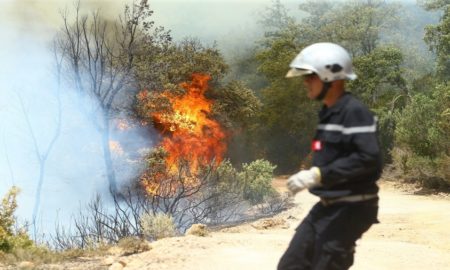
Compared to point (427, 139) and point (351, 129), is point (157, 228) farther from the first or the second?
point (427, 139)

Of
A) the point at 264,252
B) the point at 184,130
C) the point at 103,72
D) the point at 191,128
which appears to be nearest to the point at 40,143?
the point at 103,72

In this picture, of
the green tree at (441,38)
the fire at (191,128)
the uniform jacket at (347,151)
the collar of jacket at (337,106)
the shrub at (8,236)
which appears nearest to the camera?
the uniform jacket at (347,151)

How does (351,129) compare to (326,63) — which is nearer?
(351,129)

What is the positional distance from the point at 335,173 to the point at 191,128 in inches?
676

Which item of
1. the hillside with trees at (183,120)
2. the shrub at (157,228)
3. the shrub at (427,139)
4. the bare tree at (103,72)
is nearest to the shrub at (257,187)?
the hillside with trees at (183,120)

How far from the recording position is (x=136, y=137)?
1933 centimetres

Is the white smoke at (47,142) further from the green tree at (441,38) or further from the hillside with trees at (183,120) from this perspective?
the green tree at (441,38)

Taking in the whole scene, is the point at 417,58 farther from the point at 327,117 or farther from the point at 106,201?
the point at 327,117

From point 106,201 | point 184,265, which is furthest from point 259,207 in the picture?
point 184,265

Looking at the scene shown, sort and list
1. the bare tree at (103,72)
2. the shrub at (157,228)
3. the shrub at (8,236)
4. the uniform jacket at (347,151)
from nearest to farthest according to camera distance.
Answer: the uniform jacket at (347,151) → the shrub at (8,236) → the shrub at (157,228) → the bare tree at (103,72)

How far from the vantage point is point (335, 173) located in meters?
3.08

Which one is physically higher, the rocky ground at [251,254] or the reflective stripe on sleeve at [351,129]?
the reflective stripe on sleeve at [351,129]

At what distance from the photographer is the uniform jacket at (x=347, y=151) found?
305 cm

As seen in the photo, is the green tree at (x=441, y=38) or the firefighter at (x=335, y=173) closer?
the firefighter at (x=335, y=173)
